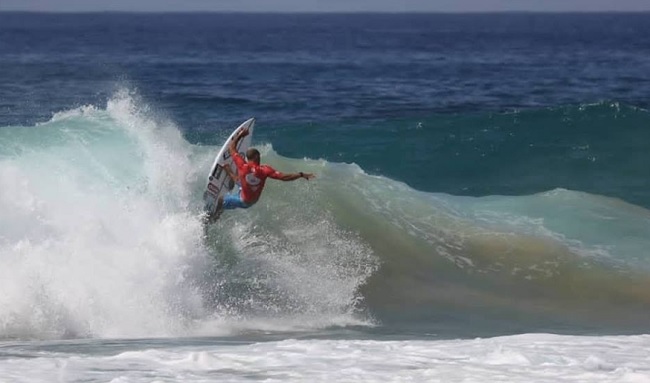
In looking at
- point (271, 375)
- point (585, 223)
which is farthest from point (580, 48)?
point (271, 375)

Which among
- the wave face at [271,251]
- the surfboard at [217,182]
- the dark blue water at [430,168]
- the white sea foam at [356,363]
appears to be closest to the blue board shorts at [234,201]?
the surfboard at [217,182]

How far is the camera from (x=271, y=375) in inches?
361

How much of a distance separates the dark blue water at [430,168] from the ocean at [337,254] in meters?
0.05

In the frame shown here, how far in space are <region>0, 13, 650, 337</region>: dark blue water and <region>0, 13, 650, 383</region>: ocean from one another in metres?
0.05

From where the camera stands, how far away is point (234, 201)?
46.0 feet

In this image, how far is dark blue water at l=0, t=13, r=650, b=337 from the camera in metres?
14.7

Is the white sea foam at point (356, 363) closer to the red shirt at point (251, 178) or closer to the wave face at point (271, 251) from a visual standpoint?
the wave face at point (271, 251)

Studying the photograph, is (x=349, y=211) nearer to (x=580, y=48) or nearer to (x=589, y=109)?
(x=589, y=109)

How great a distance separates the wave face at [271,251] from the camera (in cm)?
1285

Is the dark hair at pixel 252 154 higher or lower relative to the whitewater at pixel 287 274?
higher

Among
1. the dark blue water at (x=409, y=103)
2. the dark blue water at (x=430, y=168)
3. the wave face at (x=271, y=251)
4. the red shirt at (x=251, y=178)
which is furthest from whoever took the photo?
the dark blue water at (x=409, y=103)

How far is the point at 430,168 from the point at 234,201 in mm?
9954

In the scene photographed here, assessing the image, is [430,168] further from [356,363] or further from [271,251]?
[356,363]

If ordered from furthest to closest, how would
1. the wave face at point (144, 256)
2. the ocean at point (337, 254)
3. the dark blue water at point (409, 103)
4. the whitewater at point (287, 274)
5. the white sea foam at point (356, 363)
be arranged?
the dark blue water at point (409, 103)
the wave face at point (144, 256)
the ocean at point (337, 254)
the whitewater at point (287, 274)
the white sea foam at point (356, 363)
